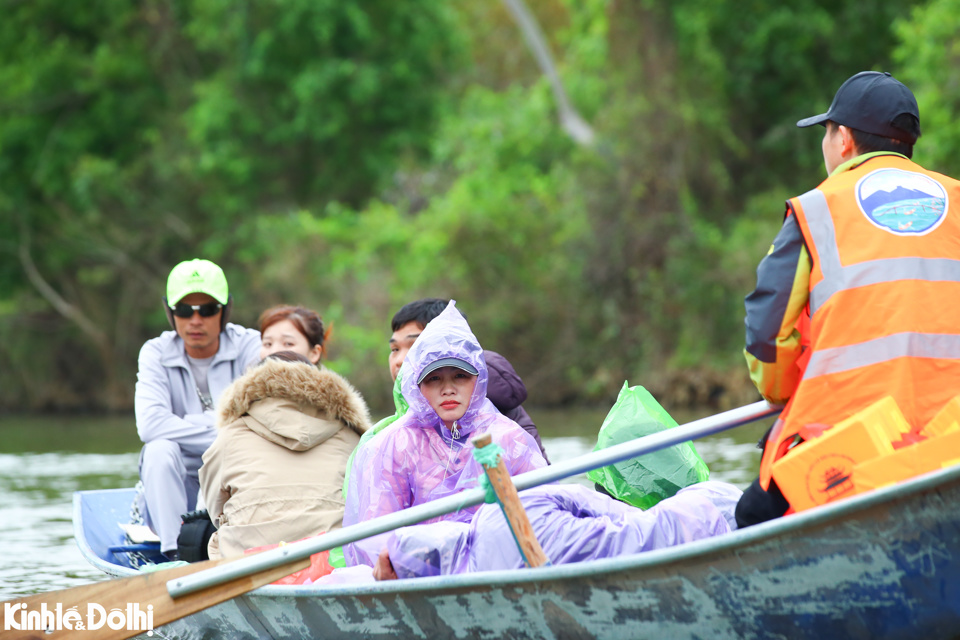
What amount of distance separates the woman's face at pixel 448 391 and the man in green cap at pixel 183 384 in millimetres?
1910

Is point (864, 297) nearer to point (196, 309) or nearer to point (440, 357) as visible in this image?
point (440, 357)

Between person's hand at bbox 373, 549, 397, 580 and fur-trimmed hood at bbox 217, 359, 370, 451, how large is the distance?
2.49 ft

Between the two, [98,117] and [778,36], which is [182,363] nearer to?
[778,36]

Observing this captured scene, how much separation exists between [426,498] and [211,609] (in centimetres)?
85

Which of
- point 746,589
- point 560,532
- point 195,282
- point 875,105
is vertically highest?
point 195,282

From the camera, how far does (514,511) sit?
322cm

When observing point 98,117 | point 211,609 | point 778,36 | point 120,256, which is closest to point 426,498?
point 211,609

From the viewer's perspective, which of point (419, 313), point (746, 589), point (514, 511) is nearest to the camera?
point (746, 589)

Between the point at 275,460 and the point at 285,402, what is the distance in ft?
0.69

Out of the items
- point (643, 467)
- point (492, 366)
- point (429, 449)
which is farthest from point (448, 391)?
point (643, 467)

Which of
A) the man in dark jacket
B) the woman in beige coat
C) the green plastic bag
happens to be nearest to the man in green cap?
the woman in beige coat

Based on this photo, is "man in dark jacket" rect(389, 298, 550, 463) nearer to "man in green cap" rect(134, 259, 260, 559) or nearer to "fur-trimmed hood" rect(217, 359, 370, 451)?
"fur-trimmed hood" rect(217, 359, 370, 451)

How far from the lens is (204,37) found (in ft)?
72.3

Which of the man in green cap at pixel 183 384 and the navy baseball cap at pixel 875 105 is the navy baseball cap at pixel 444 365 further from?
the man in green cap at pixel 183 384
